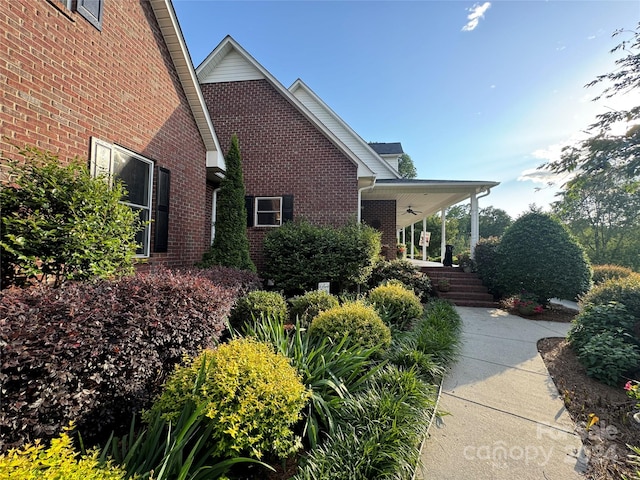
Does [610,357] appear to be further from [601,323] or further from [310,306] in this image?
[310,306]

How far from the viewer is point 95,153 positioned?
13.5 feet

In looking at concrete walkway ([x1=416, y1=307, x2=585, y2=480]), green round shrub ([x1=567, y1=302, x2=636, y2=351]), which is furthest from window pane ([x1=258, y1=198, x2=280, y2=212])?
green round shrub ([x1=567, y1=302, x2=636, y2=351])

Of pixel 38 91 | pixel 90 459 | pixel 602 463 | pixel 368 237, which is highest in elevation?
pixel 38 91

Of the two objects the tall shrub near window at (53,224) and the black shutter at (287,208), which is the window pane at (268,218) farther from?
the tall shrub near window at (53,224)

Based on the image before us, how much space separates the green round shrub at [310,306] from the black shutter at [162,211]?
2935mm

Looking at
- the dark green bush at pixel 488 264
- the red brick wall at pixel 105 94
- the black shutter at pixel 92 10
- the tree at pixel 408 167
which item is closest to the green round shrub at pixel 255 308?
the red brick wall at pixel 105 94

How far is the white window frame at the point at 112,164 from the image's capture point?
4090mm

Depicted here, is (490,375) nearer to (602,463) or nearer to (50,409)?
(602,463)

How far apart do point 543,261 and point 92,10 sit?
11207mm

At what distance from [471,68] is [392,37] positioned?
2295 millimetres

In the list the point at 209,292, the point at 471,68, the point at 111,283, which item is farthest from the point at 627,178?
the point at 111,283

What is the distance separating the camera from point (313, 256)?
766 centimetres

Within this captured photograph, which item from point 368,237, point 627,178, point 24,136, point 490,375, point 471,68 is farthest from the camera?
point 627,178

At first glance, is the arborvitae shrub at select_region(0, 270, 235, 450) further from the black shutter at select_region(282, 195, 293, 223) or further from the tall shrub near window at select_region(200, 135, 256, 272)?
the black shutter at select_region(282, 195, 293, 223)
